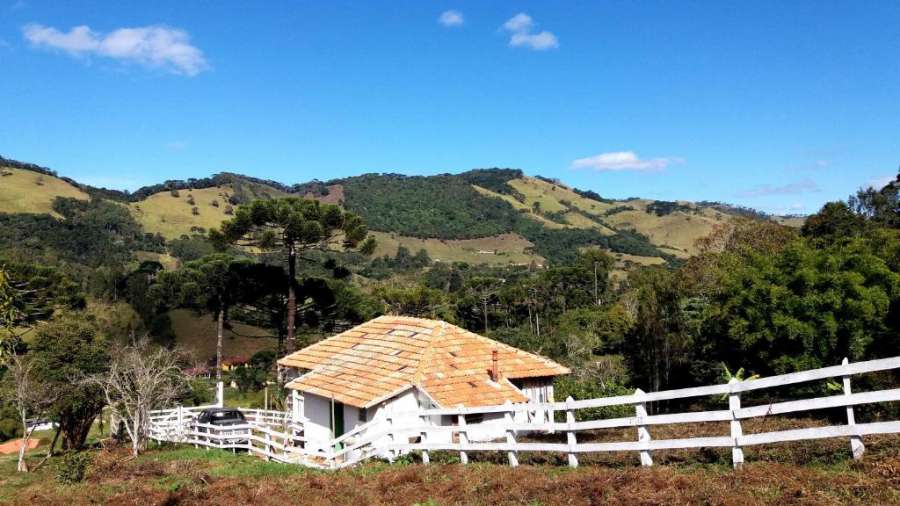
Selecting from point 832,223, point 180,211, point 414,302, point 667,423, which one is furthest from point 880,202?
point 180,211

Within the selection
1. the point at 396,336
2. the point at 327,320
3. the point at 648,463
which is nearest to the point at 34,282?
the point at 327,320

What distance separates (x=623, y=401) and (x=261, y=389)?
43.7m

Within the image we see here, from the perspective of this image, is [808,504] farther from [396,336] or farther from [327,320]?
[327,320]

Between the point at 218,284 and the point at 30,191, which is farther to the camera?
the point at 30,191

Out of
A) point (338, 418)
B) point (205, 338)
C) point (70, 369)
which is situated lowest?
point (205, 338)

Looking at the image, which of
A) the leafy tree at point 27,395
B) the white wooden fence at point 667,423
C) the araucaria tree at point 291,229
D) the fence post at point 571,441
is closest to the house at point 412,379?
the white wooden fence at point 667,423

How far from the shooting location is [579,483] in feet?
27.7

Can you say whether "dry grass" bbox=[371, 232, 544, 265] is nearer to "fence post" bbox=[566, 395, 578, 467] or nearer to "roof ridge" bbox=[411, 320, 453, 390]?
"roof ridge" bbox=[411, 320, 453, 390]

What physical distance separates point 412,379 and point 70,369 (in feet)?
49.0

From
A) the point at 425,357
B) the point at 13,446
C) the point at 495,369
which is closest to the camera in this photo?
the point at 495,369

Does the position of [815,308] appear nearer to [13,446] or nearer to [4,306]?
[4,306]

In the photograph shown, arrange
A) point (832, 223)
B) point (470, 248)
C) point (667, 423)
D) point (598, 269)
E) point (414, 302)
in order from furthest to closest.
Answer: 1. point (470, 248)
2. point (598, 269)
3. point (414, 302)
4. point (832, 223)
5. point (667, 423)

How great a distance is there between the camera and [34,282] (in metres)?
52.0

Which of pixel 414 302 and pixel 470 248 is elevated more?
pixel 470 248
